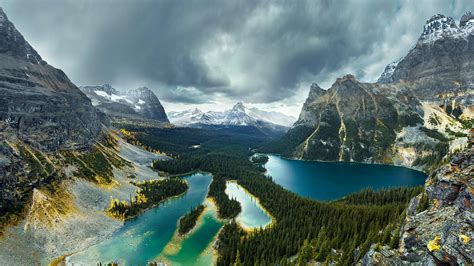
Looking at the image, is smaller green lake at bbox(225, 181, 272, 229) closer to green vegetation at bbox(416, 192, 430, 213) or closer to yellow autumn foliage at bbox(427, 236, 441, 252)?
green vegetation at bbox(416, 192, 430, 213)

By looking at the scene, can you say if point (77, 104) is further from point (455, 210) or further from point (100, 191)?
point (455, 210)

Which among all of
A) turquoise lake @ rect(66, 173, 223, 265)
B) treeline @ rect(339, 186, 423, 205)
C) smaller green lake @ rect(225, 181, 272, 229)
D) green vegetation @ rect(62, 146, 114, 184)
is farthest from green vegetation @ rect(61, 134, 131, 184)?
treeline @ rect(339, 186, 423, 205)

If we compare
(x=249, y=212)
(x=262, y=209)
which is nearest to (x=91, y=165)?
(x=249, y=212)

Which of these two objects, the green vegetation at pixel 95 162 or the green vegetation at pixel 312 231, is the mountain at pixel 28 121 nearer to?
the green vegetation at pixel 95 162

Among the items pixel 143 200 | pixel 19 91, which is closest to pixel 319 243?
pixel 143 200

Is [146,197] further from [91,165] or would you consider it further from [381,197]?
[381,197]

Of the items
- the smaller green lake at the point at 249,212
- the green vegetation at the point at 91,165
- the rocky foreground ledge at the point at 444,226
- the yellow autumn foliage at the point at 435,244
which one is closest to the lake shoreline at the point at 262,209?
the smaller green lake at the point at 249,212
